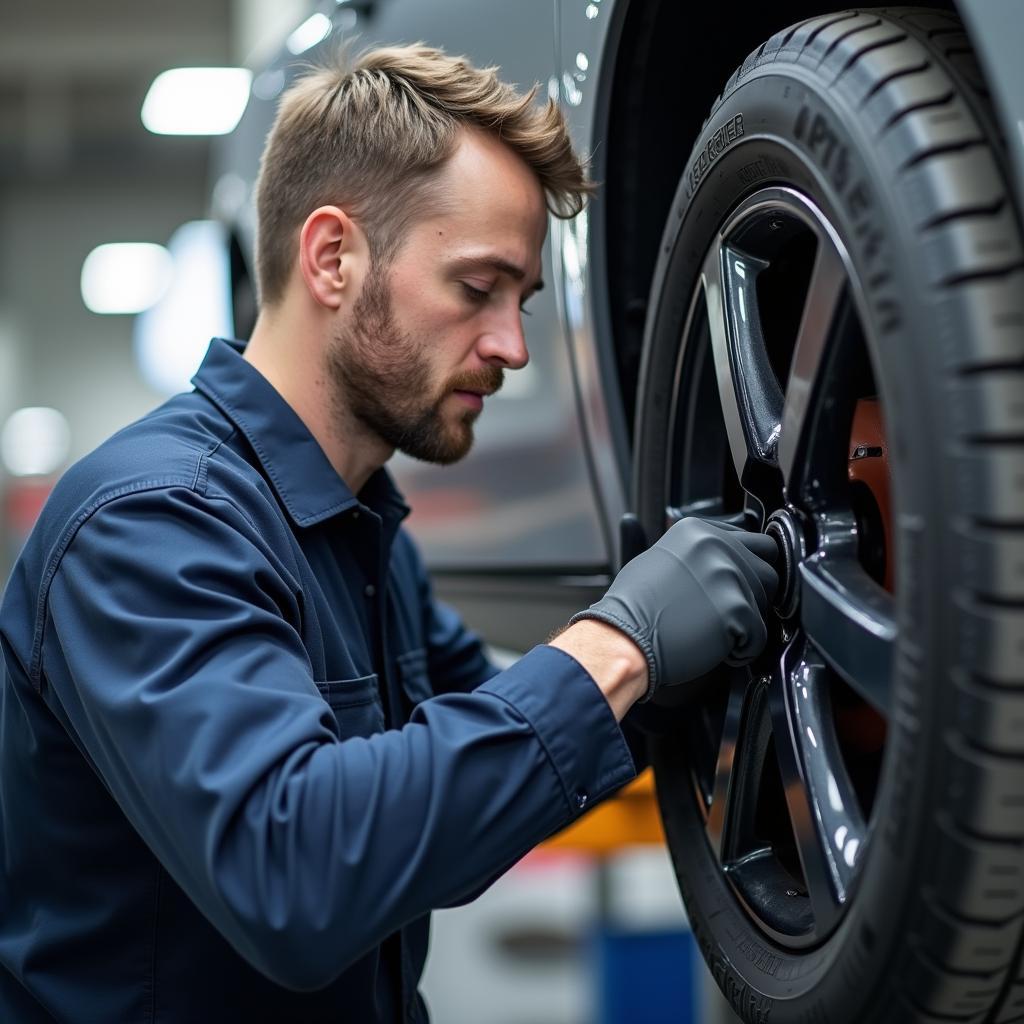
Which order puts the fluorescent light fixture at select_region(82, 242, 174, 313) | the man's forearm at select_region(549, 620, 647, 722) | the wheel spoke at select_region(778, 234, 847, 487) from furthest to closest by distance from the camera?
the fluorescent light fixture at select_region(82, 242, 174, 313) < the man's forearm at select_region(549, 620, 647, 722) < the wheel spoke at select_region(778, 234, 847, 487)

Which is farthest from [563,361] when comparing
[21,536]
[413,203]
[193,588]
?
[21,536]

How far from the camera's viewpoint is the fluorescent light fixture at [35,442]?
36.8 feet

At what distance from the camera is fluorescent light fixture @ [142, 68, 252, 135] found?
5410 mm

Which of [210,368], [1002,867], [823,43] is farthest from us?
[210,368]

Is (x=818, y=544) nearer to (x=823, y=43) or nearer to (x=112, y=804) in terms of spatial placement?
(x=823, y=43)

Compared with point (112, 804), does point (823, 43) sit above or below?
above

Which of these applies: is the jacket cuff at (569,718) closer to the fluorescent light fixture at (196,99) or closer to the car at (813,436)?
the car at (813,436)

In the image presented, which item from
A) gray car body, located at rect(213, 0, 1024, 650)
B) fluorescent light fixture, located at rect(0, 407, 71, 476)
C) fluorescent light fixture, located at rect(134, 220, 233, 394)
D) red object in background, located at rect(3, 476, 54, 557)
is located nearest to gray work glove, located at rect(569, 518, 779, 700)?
gray car body, located at rect(213, 0, 1024, 650)

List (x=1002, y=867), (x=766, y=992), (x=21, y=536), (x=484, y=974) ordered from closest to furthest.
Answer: (x=1002, y=867), (x=766, y=992), (x=484, y=974), (x=21, y=536)

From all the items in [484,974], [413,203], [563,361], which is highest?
[413,203]

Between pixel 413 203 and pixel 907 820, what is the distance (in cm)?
70

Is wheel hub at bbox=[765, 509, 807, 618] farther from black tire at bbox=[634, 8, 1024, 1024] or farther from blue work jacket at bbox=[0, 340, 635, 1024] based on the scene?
blue work jacket at bbox=[0, 340, 635, 1024]

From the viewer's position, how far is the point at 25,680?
1.10m

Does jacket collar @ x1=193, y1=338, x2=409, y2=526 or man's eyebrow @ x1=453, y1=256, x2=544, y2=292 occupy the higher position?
man's eyebrow @ x1=453, y1=256, x2=544, y2=292
